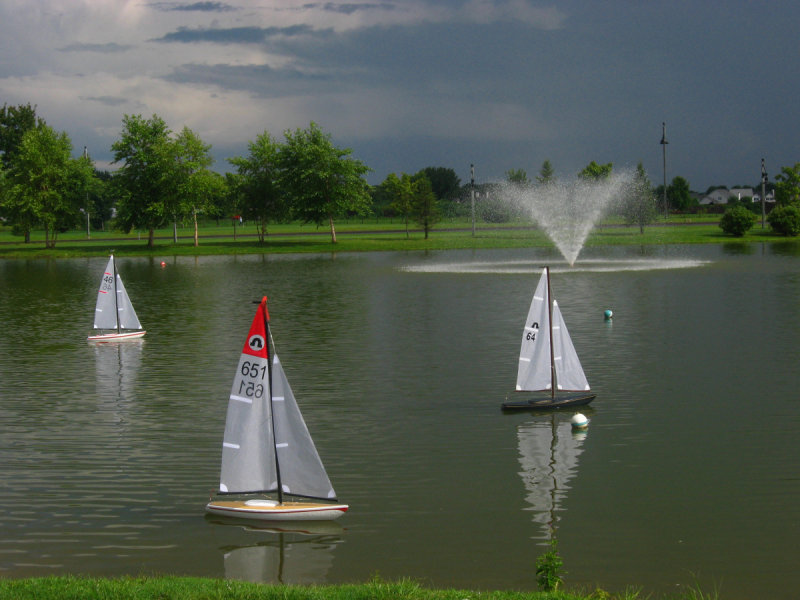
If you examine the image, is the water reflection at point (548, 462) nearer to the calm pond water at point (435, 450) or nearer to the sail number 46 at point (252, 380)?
the calm pond water at point (435, 450)

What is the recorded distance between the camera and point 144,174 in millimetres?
98188

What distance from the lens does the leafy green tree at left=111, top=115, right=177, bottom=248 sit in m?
96.7

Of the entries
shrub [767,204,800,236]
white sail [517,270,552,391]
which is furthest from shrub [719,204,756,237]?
white sail [517,270,552,391]

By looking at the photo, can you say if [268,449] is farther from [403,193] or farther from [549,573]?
[403,193]

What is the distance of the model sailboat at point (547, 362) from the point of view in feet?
66.9

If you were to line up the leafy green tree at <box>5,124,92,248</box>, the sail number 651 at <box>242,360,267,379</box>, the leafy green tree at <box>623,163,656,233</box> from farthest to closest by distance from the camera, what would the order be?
1. the leafy green tree at <box>623,163,656,233</box>
2. the leafy green tree at <box>5,124,92,248</box>
3. the sail number 651 at <box>242,360,267,379</box>

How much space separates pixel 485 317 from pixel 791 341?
12.0 meters

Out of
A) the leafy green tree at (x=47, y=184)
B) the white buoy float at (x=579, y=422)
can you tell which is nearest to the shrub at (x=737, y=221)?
the leafy green tree at (x=47, y=184)

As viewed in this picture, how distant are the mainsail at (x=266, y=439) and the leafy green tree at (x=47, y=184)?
3542 inches

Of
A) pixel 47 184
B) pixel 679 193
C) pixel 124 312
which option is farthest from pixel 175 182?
pixel 679 193

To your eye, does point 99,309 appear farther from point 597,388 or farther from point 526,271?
point 526,271

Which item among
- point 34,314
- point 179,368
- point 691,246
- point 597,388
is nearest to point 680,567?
point 597,388

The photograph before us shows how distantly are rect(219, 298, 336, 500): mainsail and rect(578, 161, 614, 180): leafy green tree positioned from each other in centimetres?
11593

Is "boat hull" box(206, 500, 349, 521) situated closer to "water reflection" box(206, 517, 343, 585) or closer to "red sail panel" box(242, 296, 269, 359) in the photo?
"water reflection" box(206, 517, 343, 585)
